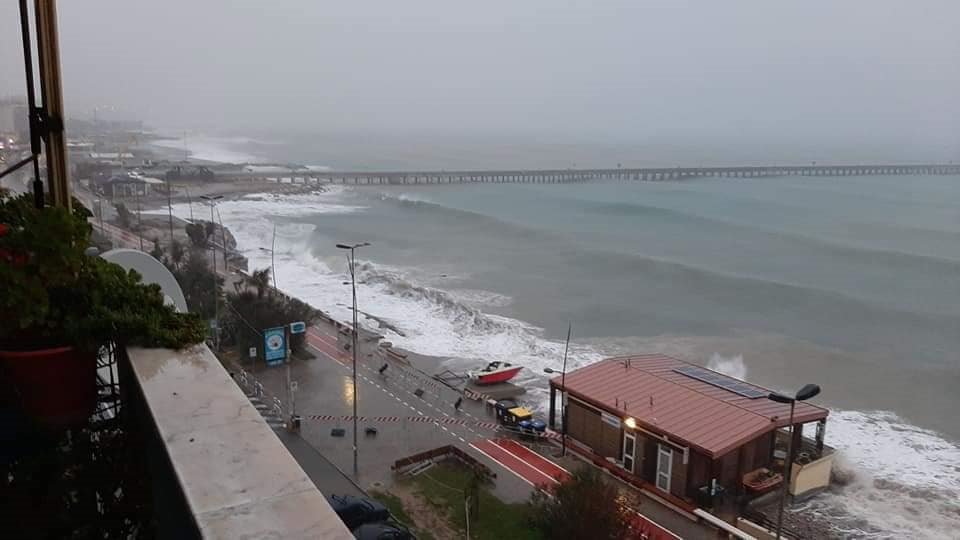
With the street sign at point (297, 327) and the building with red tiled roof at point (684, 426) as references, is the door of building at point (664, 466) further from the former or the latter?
the street sign at point (297, 327)

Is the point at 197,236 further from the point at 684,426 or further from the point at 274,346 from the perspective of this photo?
the point at 684,426

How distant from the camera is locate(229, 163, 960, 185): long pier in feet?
278

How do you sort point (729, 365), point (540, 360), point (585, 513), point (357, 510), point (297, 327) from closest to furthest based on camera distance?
1. point (585, 513)
2. point (357, 510)
3. point (297, 327)
4. point (540, 360)
5. point (729, 365)

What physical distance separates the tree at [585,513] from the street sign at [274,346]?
1061cm

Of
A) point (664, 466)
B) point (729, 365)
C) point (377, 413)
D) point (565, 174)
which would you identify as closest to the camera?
point (664, 466)

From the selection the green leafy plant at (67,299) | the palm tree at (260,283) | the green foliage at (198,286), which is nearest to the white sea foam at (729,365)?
the palm tree at (260,283)

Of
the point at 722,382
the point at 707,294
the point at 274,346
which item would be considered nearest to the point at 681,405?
the point at 722,382

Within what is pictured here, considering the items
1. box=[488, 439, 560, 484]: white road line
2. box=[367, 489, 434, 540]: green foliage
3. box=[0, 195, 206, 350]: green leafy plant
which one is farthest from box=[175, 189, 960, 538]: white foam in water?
box=[0, 195, 206, 350]: green leafy plant

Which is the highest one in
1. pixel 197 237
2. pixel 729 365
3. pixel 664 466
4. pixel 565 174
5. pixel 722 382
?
pixel 565 174

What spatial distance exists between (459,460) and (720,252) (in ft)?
118

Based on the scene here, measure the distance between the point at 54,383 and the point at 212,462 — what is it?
87cm

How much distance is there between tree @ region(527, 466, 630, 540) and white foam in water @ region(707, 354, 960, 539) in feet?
17.8

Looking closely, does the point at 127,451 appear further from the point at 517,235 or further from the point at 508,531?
the point at 517,235

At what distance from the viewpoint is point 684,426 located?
1431 centimetres
